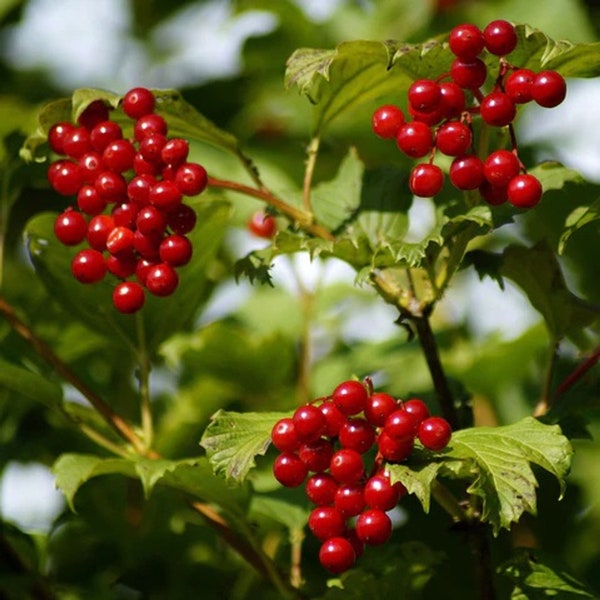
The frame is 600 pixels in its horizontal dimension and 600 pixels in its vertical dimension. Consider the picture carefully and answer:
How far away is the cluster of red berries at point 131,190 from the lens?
4.32 feet

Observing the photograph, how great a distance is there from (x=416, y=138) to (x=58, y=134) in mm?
450

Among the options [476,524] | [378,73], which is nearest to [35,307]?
[378,73]

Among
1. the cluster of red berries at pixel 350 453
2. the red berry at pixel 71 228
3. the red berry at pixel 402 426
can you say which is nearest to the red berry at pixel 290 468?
the cluster of red berries at pixel 350 453

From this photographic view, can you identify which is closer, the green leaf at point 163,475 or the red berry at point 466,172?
the red berry at point 466,172

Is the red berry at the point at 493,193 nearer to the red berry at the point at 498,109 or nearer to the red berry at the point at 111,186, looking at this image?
the red berry at the point at 498,109

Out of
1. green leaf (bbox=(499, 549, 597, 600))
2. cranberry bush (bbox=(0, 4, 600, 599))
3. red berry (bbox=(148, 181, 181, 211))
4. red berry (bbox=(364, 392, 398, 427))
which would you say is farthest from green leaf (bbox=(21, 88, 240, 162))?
green leaf (bbox=(499, 549, 597, 600))

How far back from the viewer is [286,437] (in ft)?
3.81

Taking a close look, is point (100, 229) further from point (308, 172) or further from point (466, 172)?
point (466, 172)

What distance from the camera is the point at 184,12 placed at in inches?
123

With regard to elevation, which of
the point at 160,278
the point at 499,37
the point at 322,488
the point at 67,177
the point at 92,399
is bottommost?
the point at 92,399

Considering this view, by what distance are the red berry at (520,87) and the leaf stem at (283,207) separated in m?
0.29

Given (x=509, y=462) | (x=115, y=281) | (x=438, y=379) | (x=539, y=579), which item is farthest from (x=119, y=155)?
(x=539, y=579)

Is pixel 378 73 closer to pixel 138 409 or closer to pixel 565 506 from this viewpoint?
pixel 565 506

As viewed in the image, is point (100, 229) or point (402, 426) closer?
point (402, 426)
